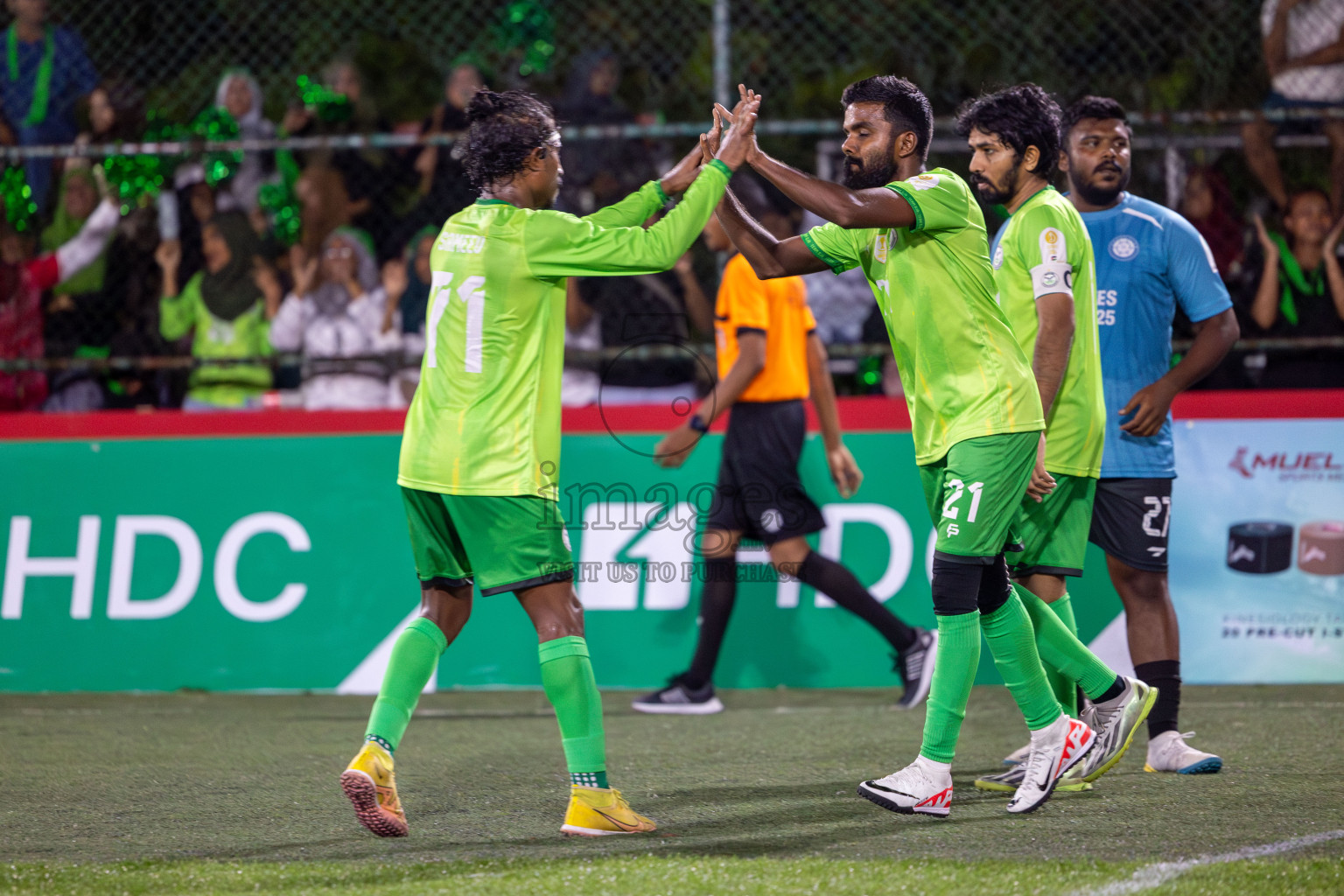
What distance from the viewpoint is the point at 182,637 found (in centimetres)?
648

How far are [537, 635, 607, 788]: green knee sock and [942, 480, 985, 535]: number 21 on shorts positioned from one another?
43.2 inches

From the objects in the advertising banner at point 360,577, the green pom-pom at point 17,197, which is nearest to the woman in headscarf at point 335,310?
the advertising banner at point 360,577

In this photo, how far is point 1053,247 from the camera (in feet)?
13.9

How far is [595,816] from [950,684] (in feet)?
3.46

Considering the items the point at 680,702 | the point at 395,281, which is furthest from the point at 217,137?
the point at 680,702

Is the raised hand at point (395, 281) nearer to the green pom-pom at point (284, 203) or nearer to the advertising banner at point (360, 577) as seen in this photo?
the green pom-pom at point (284, 203)

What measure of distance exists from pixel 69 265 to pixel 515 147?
17.5 ft

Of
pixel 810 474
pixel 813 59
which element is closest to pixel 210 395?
pixel 810 474

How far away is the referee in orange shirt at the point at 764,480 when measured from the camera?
234 inches

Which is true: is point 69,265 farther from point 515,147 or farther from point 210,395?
point 515,147

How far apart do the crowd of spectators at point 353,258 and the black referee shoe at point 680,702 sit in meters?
1.81

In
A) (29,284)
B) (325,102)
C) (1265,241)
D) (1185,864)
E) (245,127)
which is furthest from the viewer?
(325,102)

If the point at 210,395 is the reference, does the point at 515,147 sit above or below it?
above

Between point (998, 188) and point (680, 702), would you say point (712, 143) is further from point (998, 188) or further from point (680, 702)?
point (680, 702)
